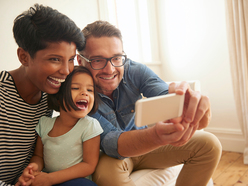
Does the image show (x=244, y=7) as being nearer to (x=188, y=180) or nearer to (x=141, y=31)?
(x=141, y=31)

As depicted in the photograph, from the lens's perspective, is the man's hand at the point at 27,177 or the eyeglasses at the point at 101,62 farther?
the eyeglasses at the point at 101,62

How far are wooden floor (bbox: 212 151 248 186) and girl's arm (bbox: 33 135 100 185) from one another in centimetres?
136

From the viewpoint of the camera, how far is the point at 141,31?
3.19 metres

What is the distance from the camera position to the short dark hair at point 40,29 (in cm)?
92

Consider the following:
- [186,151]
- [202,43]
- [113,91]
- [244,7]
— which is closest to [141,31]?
[202,43]

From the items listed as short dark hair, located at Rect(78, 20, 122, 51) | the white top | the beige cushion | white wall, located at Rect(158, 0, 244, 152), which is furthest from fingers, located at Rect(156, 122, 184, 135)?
white wall, located at Rect(158, 0, 244, 152)

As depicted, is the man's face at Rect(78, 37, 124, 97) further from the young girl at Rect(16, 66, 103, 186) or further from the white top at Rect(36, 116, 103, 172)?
the white top at Rect(36, 116, 103, 172)

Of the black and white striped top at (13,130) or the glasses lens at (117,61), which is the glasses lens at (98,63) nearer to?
the glasses lens at (117,61)

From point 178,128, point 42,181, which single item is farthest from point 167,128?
point 42,181

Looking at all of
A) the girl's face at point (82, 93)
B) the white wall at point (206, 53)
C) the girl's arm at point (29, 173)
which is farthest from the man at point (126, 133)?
the white wall at point (206, 53)

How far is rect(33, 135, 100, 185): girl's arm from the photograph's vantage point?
0.93 metres

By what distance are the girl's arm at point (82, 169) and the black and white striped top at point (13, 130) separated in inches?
7.6

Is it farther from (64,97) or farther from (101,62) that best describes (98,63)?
(64,97)

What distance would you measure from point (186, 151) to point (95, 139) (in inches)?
20.3
